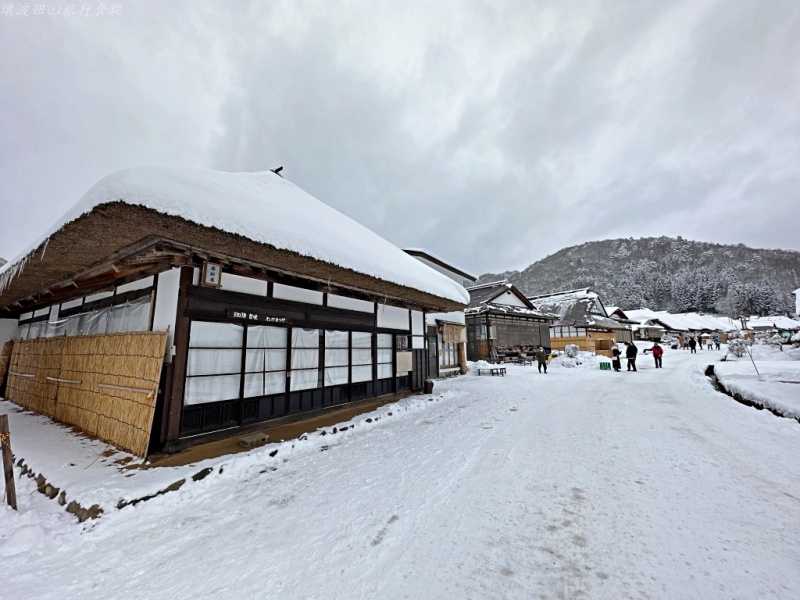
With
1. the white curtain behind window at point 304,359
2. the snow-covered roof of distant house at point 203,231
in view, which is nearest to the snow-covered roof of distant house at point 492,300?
the snow-covered roof of distant house at point 203,231

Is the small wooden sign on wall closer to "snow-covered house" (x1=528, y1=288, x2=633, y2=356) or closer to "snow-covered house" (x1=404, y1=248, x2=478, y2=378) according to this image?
"snow-covered house" (x1=404, y1=248, x2=478, y2=378)

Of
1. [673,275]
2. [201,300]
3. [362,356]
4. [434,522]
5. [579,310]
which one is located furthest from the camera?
[673,275]

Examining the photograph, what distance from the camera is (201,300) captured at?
493 cm

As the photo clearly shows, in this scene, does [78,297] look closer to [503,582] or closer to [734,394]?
[503,582]

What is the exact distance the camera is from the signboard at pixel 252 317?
17.4ft

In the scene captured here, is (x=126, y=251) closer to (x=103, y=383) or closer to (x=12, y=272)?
(x=103, y=383)

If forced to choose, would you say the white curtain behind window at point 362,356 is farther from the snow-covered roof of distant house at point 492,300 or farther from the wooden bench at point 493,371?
the snow-covered roof of distant house at point 492,300

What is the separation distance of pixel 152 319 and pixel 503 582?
18.4ft

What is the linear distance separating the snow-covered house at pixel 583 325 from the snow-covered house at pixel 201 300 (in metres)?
22.5

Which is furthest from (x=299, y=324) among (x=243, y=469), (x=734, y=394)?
(x=734, y=394)

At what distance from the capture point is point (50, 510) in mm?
3223

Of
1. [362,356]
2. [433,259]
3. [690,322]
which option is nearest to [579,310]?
[433,259]

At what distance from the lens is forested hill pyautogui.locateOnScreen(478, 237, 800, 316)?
6469 cm

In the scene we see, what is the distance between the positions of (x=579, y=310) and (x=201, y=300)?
28258mm
